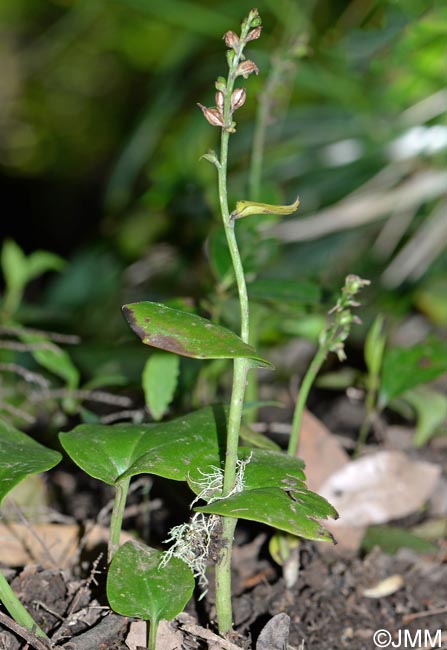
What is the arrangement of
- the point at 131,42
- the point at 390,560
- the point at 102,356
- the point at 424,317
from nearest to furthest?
the point at 390,560, the point at 102,356, the point at 424,317, the point at 131,42

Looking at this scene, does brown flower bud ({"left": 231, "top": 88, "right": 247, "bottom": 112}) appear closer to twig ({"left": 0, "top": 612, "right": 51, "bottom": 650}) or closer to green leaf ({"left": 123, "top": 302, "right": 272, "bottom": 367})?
green leaf ({"left": 123, "top": 302, "right": 272, "bottom": 367})

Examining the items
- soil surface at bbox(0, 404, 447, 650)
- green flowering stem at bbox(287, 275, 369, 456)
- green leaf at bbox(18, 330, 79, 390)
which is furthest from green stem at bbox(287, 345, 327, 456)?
green leaf at bbox(18, 330, 79, 390)

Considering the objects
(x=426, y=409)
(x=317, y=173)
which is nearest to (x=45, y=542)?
(x=426, y=409)

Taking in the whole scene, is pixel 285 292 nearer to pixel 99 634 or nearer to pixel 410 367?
pixel 410 367

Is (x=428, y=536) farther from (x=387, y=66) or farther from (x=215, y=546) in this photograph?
(x=387, y=66)

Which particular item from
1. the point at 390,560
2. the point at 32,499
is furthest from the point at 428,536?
the point at 32,499

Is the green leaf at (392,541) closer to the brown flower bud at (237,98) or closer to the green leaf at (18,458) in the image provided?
the green leaf at (18,458)
